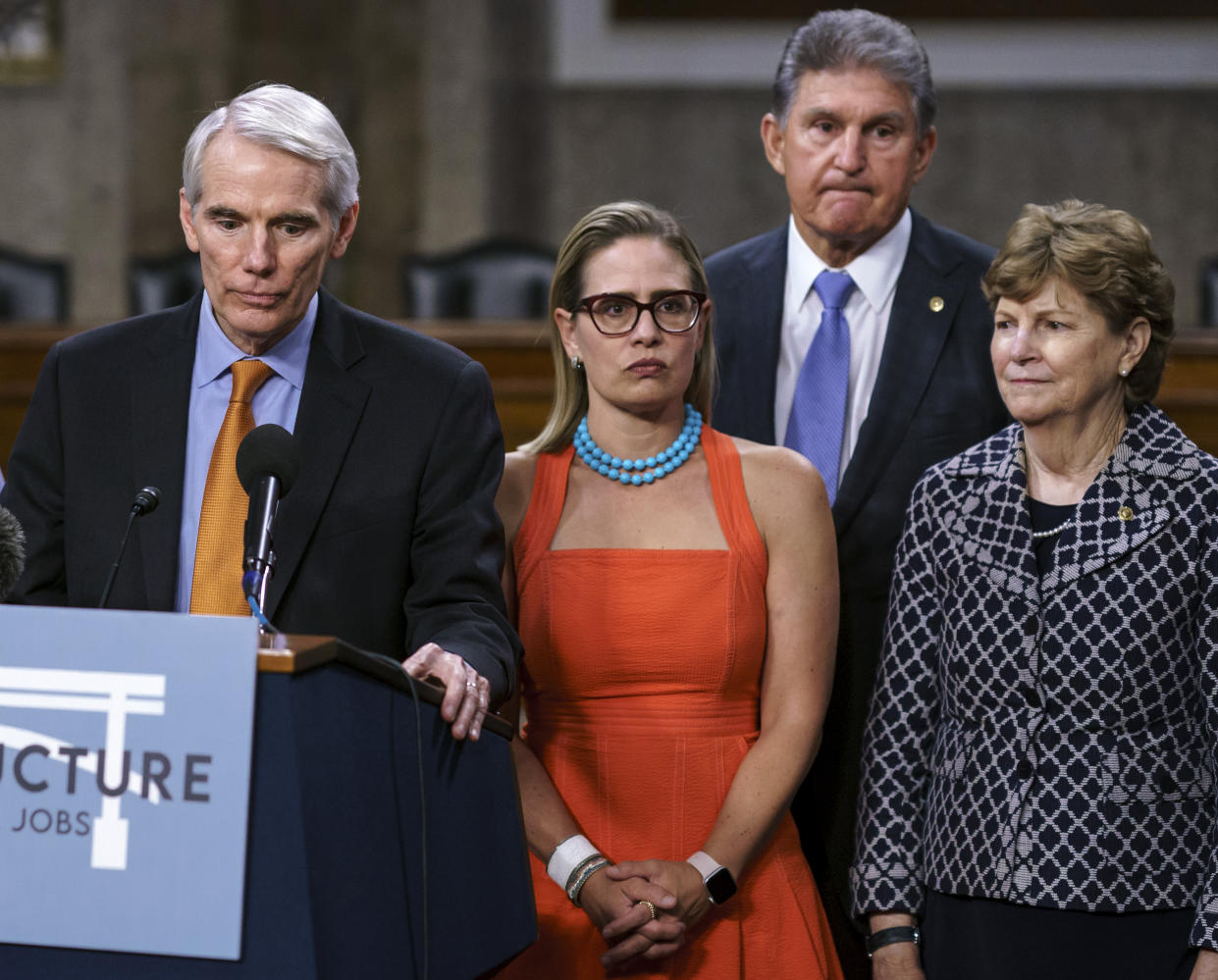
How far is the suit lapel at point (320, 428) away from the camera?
1.83 m

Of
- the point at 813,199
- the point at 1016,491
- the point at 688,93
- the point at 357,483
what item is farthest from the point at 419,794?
the point at 688,93

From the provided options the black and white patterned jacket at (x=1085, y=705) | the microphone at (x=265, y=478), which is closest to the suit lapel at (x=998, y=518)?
the black and white patterned jacket at (x=1085, y=705)

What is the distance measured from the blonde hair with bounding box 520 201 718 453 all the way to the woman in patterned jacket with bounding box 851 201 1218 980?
41 cm

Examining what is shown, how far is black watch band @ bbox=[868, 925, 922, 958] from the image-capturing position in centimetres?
212

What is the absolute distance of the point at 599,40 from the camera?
800 centimetres

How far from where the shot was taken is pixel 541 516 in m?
2.31

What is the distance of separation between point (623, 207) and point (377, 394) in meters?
0.57

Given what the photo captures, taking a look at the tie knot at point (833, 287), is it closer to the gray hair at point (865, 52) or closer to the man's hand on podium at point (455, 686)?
the gray hair at point (865, 52)

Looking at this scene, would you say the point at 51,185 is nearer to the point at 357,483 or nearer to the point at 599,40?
the point at 599,40

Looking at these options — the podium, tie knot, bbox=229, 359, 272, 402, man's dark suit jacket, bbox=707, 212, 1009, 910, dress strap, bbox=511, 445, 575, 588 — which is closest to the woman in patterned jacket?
man's dark suit jacket, bbox=707, 212, 1009, 910

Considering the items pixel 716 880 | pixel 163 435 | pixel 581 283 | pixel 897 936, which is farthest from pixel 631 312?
pixel 897 936

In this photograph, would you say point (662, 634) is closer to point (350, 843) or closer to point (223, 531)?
point (223, 531)

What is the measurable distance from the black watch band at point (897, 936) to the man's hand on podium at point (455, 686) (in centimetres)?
83

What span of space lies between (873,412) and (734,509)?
425 millimetres
